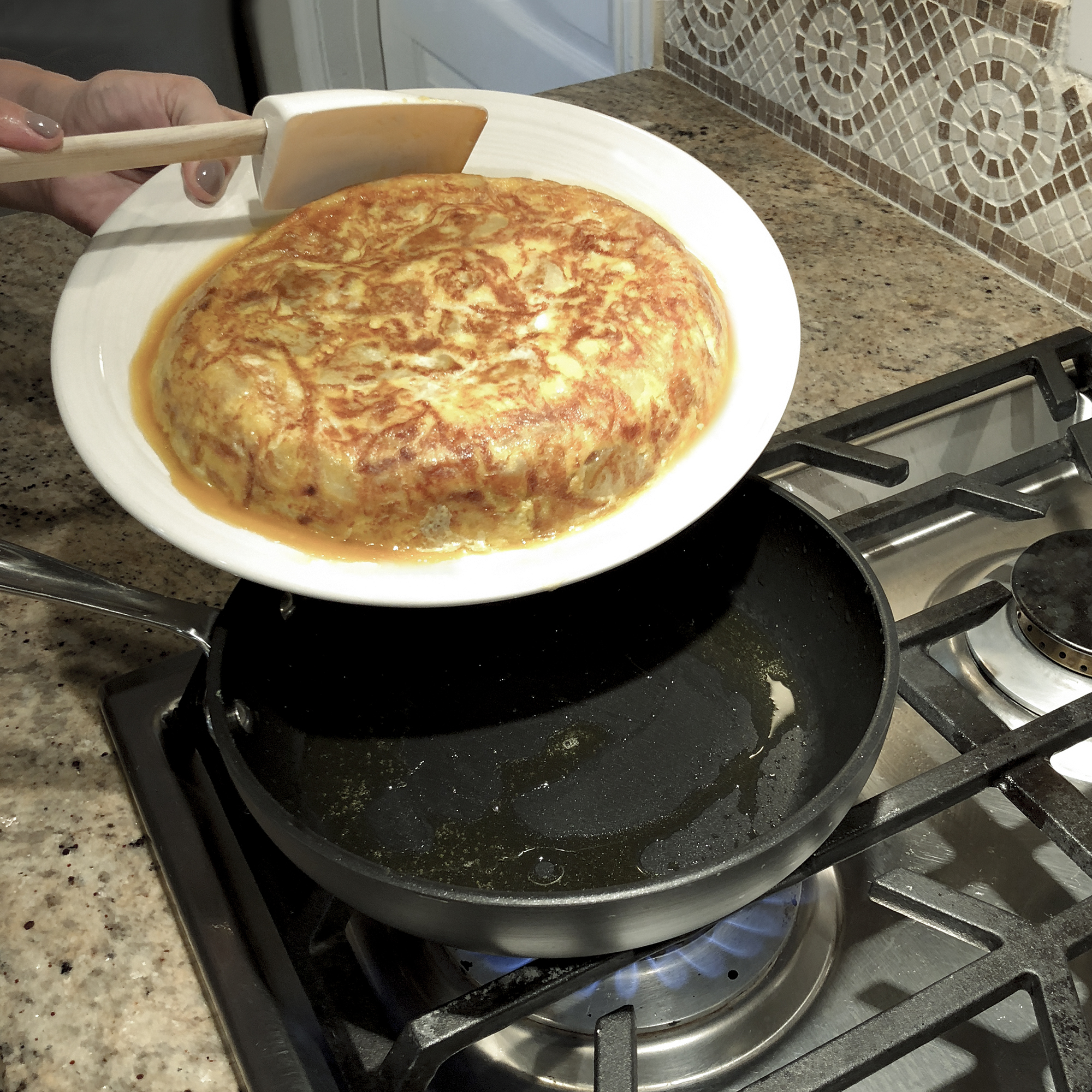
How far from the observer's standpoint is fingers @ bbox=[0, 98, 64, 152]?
60 cm

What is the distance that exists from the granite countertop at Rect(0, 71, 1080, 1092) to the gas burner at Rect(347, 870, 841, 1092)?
0.11 m

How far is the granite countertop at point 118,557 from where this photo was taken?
0.55 meters

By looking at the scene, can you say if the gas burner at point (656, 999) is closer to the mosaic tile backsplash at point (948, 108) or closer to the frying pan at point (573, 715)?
the frying pan at point (573, 715)

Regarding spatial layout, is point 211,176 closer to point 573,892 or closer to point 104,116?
point 104,116

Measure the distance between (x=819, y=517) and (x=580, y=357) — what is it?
21 centimetres

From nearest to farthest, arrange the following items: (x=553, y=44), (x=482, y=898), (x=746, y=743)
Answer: (x=482, y=898)
(x=746, y=743)
(x=553, y=44)

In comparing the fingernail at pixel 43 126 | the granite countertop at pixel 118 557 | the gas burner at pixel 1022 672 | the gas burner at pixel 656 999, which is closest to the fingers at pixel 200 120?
the fingernail at pixel 43 126

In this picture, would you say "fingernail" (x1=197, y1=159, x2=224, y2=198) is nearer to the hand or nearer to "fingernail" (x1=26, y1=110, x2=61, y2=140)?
the hand

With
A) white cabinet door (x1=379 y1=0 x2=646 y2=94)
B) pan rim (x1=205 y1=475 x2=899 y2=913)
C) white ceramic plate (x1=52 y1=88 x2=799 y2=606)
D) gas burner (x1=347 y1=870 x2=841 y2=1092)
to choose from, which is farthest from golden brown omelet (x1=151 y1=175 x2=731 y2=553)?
white cabinet door (x1=379 y1=0 x2=646 y2=94)

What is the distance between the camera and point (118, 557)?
32.1 inches

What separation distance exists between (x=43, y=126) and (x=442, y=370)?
27 cm

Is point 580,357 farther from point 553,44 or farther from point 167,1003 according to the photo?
point 553,44

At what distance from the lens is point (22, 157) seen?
0.58 meters

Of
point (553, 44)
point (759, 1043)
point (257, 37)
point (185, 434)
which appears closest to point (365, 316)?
point (185, 434)
